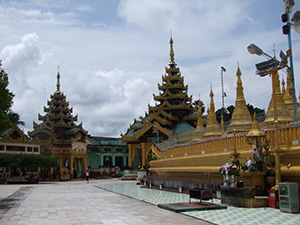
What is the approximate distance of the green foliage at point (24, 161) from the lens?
39.2 meters

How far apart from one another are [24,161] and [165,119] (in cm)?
1704

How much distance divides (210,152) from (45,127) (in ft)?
129

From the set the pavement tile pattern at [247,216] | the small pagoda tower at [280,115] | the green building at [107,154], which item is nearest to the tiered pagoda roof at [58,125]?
the green building at [107,154]

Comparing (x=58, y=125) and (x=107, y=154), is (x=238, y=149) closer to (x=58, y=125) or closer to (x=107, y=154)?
(x=58, y=125)

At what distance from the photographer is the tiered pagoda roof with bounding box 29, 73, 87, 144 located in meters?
53.2

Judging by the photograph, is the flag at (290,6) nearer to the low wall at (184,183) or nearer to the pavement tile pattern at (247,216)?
the low wall at (184,183)

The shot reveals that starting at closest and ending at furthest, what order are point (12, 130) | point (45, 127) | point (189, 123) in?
point (12, 130), point (189, 123), point (45, 127)

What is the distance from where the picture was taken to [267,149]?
14008mm

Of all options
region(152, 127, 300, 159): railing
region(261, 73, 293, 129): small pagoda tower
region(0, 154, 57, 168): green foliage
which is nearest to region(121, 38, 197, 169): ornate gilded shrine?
region(0, 154, 57, 168): green foliage

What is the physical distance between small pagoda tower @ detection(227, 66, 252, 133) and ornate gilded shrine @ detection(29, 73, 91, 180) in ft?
107

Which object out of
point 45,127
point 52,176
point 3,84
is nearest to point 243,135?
point 3,84

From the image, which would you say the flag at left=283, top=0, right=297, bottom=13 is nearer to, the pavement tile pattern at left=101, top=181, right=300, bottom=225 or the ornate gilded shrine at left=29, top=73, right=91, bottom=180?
the pavement tile pattern at left=101, top=181, right=300, bottom=225

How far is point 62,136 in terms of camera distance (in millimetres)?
54312

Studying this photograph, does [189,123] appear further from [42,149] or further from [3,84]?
[3,84]
